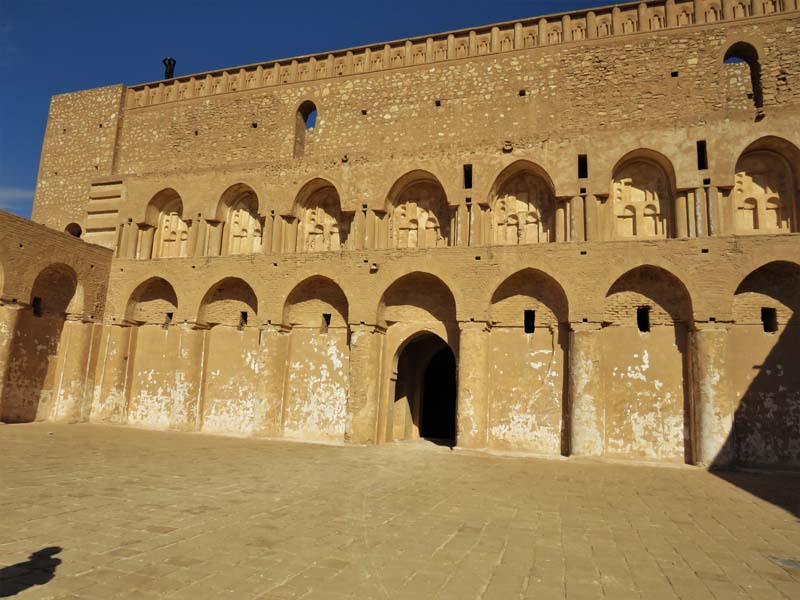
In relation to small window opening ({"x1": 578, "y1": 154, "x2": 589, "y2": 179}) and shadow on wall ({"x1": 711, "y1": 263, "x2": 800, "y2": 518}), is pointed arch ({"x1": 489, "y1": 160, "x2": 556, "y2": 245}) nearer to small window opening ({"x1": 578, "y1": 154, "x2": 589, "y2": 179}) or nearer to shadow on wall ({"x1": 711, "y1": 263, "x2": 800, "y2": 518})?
small window opening ({"x1": 578, "y1": 154, "x2": 589, "y2": 179})

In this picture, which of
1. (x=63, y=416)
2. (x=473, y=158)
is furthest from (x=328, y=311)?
(x=63, y=416)

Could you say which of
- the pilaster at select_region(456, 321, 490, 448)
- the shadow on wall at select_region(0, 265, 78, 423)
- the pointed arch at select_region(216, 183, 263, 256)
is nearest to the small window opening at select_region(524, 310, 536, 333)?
the pilaster at select_region(456, 321, 490, 448)

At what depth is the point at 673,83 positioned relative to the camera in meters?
16.5

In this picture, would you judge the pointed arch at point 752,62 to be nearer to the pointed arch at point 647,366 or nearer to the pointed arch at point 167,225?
the pointed arch at point 647,366

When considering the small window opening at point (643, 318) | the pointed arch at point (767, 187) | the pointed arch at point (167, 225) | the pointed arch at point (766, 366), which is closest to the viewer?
the pointed arch at point (766, 366)

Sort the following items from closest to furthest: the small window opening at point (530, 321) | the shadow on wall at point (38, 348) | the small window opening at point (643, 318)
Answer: the small window opening at point (643, 318), the small window opening at point (530, 321), the shadow on wall at point (38, 348)

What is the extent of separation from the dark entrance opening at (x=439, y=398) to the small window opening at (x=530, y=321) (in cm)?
476

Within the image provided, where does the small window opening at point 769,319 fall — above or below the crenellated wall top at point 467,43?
below

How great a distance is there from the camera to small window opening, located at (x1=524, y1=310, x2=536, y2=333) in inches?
599

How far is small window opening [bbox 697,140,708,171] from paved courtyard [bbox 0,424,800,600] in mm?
8142

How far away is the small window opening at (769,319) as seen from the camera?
1348 centimetres

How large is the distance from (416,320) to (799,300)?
31.5 ft

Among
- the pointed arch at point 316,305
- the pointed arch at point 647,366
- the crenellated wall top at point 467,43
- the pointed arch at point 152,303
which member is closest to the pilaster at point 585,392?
the pointed arch at point 647,366

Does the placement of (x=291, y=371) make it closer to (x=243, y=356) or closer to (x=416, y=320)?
(x=243, y=356)
